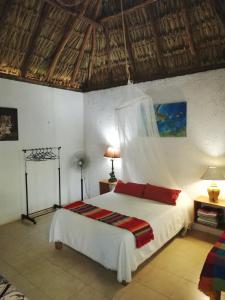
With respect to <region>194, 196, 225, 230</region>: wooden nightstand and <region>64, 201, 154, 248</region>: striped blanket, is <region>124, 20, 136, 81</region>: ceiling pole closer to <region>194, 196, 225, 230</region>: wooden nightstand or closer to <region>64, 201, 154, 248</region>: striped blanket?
<region>194, 196, 225, 230</region>: wooden nightstand

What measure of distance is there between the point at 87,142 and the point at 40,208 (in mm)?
2012

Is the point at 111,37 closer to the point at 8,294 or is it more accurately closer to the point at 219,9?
the point at 219,9

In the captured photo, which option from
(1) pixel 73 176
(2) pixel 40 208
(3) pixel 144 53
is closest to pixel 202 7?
(3) pixel 144 53

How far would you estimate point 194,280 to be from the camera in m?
2.83

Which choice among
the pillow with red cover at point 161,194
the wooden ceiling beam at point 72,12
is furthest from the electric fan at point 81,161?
the wooden ceiling beam at point 72,12

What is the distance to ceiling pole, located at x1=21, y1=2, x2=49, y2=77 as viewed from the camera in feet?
12.7

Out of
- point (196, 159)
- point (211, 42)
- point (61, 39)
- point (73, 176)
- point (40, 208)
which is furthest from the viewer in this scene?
point (73, 176)

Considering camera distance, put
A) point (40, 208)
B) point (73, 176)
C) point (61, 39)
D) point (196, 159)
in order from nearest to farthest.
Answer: point (196, 159) → point (61, 39) → point (40, 208) → point (73, 176)

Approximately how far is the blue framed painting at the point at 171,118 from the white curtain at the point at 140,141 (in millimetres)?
380

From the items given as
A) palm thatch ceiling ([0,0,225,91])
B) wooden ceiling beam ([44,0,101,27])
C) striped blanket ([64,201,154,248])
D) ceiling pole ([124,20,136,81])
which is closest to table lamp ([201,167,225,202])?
striped blanket ([64,201,154,248])

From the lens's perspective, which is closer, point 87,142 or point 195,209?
point 195,209

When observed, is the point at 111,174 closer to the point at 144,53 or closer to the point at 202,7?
the point at 144,53

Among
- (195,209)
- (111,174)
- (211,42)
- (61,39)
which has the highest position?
(61,39)

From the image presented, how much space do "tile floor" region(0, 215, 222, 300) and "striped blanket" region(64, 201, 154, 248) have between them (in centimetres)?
48
